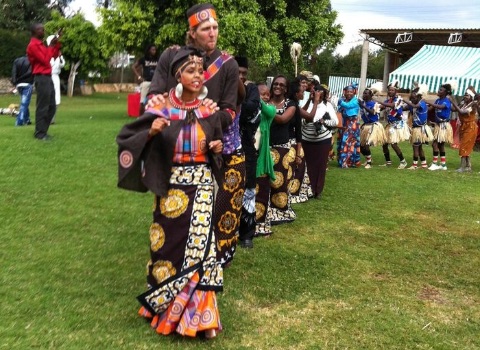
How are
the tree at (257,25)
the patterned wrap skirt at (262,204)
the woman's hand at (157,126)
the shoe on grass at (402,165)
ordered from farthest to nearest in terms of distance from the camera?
the tree at (257,25) → the shoe on grass at (402,165) → the patterned wrap skirt at (262,204) → the woman's hand at (157,126)

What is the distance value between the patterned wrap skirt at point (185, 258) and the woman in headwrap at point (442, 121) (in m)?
9.51

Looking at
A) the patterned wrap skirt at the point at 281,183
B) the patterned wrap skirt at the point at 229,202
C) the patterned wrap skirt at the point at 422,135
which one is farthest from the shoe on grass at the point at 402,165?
the patterned wrap skirt at the point at 229,202

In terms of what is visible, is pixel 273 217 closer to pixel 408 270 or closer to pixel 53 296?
pixel 408 270

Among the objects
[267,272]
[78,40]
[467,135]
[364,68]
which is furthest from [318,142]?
[78,40]

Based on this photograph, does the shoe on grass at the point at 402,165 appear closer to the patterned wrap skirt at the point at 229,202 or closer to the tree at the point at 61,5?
the patterned wrap skirt at the point at 229,202

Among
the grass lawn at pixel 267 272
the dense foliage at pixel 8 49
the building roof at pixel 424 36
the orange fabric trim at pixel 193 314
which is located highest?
the building roof at pixel 424 36

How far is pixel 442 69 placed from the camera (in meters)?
19.9

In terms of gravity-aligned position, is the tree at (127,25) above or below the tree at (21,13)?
below

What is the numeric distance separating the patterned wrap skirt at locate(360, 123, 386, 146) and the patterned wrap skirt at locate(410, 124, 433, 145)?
2.14 ft

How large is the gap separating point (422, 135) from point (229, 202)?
27.4ft

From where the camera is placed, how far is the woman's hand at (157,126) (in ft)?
11.2

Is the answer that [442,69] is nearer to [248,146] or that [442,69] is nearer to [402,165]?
[402,165]

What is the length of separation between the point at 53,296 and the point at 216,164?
1641mm

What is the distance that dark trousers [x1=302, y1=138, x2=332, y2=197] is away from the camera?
28.3 ft
